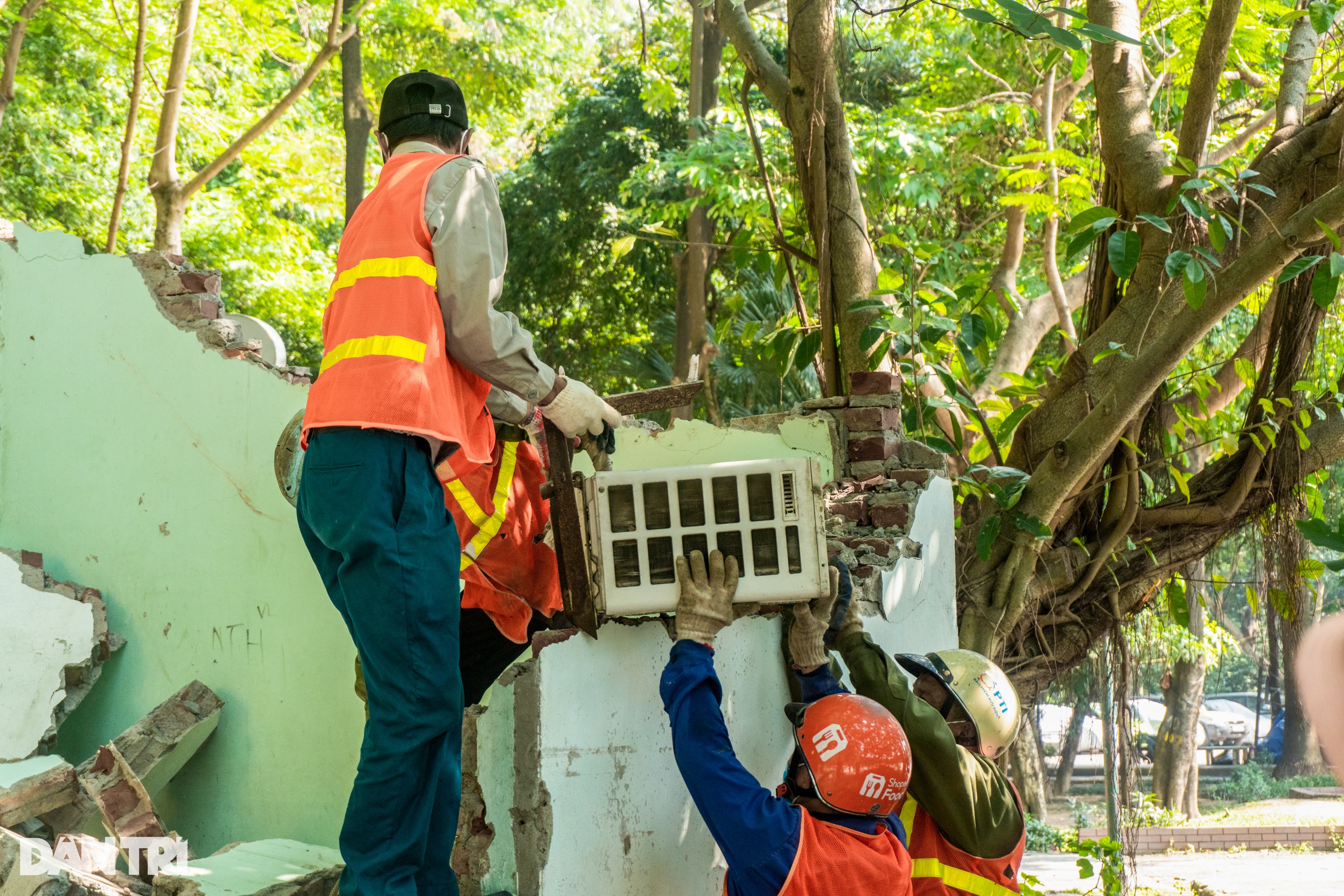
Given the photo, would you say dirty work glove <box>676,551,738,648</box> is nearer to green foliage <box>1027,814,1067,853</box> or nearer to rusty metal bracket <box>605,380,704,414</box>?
rusty metal bracket <box>605,380,704,414</box>

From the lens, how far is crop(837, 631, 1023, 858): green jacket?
2.76 m

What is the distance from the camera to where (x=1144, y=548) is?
5.44 m

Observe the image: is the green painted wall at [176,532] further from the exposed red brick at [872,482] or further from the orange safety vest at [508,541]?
the exposed red brick at [872,482]

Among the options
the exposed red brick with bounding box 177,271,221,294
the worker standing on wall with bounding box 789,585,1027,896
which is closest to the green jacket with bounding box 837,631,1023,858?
the worker standing on wall with bounding box 789,585,1027,896

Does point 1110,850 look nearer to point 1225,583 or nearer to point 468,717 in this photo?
point 1225,583

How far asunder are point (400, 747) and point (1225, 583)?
466cm

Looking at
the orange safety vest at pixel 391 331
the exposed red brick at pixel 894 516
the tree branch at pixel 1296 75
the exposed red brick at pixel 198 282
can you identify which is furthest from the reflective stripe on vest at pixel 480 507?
the tree branch at pixel 1296 75

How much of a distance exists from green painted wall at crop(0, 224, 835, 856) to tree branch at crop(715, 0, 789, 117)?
65.9 inches

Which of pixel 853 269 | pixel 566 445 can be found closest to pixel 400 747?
pixel 566 445

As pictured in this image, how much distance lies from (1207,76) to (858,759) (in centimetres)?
348

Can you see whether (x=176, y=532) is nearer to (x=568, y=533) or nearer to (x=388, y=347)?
(x=568, y=533)

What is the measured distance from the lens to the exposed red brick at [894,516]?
4.09 m

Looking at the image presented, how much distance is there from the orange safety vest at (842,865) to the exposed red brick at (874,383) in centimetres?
229

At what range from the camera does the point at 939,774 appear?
9.05 ft
